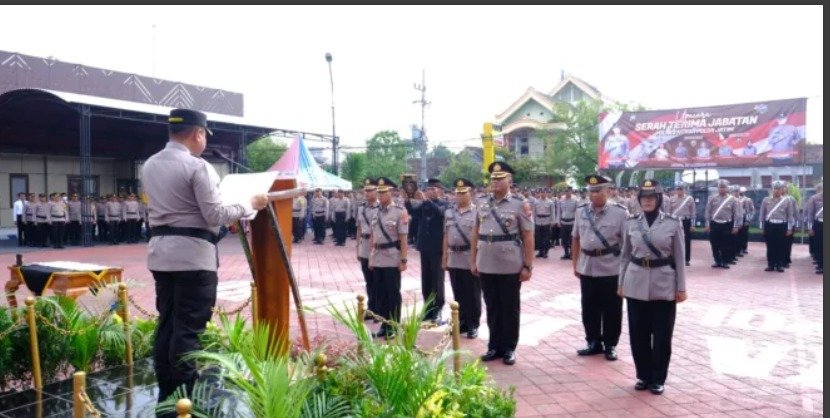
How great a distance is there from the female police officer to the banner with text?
47.0ft

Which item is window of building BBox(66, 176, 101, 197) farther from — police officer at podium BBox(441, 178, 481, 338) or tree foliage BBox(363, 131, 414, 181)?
tree foliage BBox(363, 131, 414, 181)

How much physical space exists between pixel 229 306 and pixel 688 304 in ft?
20.6

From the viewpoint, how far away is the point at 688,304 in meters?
8.73

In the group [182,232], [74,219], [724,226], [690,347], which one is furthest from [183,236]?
[74,219]

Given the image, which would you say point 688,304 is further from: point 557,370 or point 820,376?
point 557,370

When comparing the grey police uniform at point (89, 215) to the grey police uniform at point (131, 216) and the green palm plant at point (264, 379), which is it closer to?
the grey police uniform at point (131, 216)

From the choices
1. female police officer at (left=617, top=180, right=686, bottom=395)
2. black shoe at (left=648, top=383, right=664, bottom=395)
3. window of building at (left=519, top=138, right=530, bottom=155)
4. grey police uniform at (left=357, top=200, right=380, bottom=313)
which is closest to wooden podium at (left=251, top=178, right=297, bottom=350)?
female police officer at (left=617, top=180, right=686, bottom=395)

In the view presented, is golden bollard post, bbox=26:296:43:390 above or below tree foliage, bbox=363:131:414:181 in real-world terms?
below

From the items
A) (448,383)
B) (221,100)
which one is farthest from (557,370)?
(221,100)

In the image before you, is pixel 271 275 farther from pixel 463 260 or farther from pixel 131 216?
pixel 131 216

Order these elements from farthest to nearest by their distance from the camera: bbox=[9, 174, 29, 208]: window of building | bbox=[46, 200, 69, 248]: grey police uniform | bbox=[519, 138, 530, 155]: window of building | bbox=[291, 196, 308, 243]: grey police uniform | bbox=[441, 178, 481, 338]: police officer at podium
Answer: bbox=[519, 138, 530, 155]: window of building → bbox=[9, 174, 29, 208]: window of building → bbox=[291, 196, 308, 243]: grey police uniform → bbox=[46, 200, 69, 248]: grey police uniform → bbox=[441, 178, 481, 338]: police officer at podium

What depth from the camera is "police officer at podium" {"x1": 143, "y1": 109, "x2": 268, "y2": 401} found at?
342cm

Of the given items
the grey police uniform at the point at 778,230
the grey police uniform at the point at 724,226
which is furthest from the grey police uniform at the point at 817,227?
the grey police uniform at the point at 724,226

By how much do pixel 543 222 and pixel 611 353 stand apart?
10102 mm
